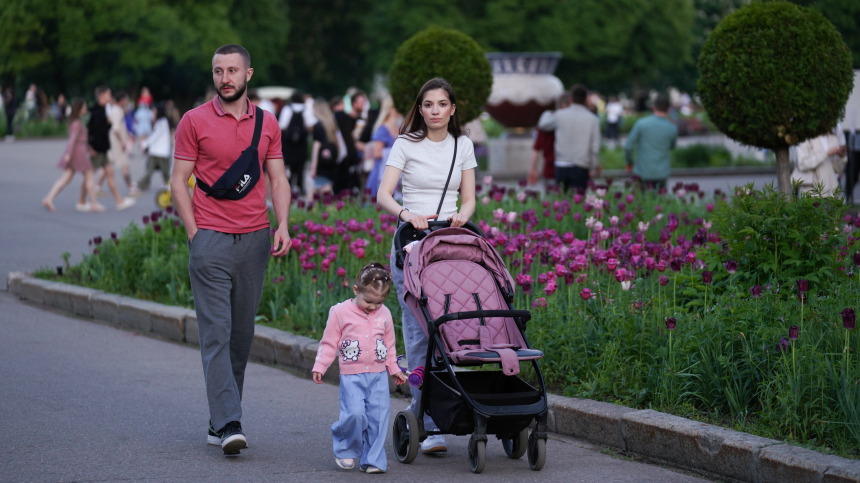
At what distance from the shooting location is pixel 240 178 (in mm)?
5156

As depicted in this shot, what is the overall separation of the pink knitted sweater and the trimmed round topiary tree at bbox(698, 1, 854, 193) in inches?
199

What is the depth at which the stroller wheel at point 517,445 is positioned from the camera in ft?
17.0

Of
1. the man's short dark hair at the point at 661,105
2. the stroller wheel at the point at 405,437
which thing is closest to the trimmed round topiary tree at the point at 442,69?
the man's short dark hair at the point at 661,105

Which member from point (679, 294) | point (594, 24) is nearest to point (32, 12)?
point (594, 24)

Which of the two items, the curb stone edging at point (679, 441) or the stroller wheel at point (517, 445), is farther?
the stroller wheel at point (517, 445)

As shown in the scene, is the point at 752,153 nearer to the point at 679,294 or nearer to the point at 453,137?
the point at 679,294

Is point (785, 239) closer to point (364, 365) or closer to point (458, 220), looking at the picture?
point (458, 220)

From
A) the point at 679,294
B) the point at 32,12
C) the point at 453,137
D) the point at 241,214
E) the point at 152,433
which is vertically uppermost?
the point at 32,12

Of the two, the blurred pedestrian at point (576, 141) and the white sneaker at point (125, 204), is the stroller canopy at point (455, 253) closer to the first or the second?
the blurred pedestrian at point (576, 141)

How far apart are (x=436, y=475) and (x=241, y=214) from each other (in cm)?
155

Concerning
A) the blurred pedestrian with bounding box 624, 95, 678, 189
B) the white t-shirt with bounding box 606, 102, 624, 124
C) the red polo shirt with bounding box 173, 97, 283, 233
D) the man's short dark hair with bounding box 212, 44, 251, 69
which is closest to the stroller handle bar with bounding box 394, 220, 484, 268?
the red polo shirt with bounding box 173, 97, 283, 233

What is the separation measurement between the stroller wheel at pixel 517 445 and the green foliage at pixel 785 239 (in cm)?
200

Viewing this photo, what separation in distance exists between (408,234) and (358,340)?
690 mm

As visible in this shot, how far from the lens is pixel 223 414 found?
17.1ft
